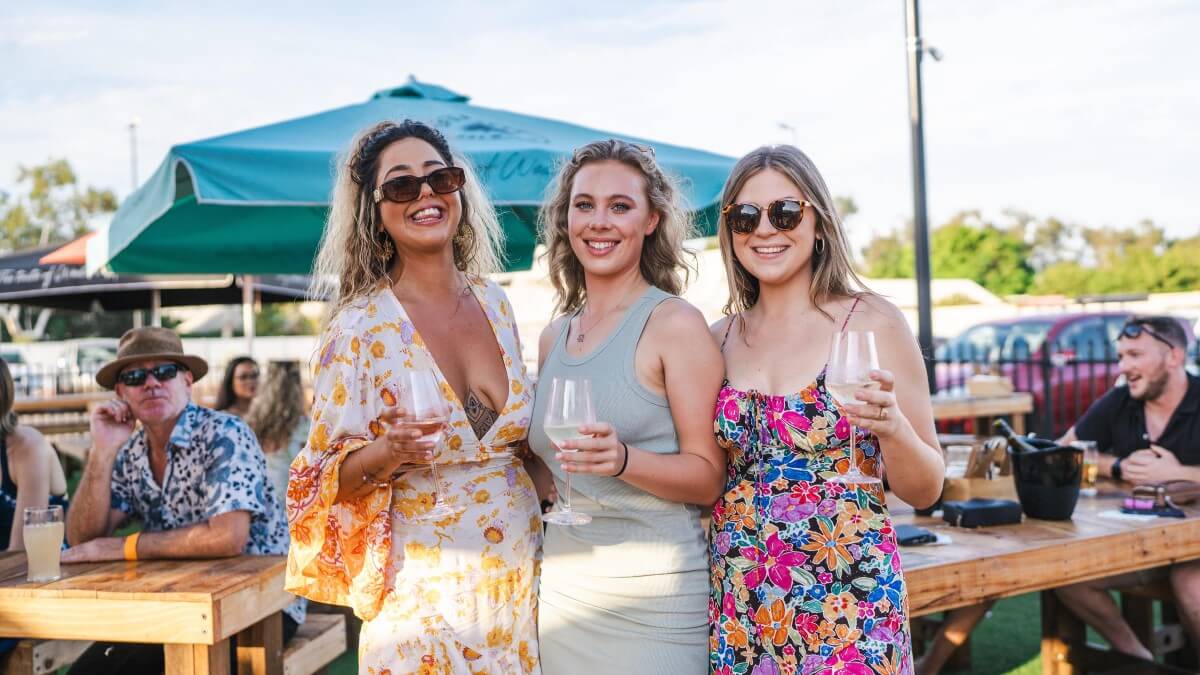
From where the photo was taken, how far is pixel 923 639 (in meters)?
4.48

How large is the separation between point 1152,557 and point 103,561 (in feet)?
11.5

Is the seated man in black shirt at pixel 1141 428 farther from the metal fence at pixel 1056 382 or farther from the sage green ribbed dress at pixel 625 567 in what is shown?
the metal fence at pixel 1056 382

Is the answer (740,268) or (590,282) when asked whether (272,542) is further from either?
(740,268)

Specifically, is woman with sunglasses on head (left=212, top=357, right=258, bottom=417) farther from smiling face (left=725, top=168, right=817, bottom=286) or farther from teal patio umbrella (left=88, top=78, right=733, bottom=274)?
smiling face (left=725, top=168, right=817, bottom=286)

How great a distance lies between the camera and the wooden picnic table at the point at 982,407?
22.6 ft

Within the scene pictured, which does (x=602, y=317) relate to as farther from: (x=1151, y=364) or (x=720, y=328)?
(x=1151, y=364)

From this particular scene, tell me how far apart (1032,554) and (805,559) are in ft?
3.98

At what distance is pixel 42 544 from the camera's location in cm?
280

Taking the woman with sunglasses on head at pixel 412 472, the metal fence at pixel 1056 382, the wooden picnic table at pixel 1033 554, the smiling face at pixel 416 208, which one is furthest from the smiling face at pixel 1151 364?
the metal fence at pixel 1056 382

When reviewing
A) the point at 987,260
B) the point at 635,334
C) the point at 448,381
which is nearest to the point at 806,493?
the point at 635,334

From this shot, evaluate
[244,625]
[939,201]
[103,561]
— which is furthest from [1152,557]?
[939,201]

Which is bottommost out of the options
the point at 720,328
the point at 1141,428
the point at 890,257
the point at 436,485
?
the point at 1141,428

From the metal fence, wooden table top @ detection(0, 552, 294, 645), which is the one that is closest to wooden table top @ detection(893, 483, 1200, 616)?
wooden table top @ detection(0, 552, 294, 645)

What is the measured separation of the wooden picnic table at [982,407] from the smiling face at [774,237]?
496cm
